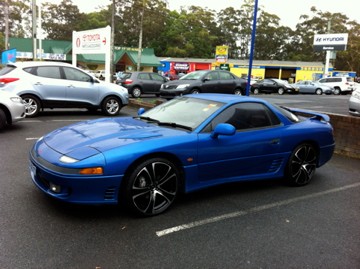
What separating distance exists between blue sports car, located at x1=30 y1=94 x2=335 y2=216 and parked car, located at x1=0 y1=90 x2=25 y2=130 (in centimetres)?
409

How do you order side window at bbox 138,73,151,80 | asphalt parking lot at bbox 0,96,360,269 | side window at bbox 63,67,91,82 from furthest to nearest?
1. side window at bbox 138,73,151,80
2. side window at bbox 63,67,91,82
3. asphalt parking lot at bbox 0,96,360,269

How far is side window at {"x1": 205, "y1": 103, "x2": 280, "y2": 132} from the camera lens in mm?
4559

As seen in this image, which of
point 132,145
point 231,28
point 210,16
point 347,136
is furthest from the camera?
point 231,28

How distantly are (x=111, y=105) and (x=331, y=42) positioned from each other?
41863mm

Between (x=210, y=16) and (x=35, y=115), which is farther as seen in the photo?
(x=210, y=16)

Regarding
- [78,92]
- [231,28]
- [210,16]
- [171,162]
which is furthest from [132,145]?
[231,28]

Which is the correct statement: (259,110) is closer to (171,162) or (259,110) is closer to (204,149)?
(204,149)

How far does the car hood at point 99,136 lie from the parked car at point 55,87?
5945 mm

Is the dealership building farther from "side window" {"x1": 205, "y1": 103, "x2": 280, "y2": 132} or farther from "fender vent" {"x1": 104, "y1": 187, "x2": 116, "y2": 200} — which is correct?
"fender vent" {"x1": 104, "y1": 187, "x2": 116, "y2": 200}

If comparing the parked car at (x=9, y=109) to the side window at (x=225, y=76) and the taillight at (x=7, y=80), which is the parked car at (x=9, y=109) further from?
the side window at (x=225, y=76)

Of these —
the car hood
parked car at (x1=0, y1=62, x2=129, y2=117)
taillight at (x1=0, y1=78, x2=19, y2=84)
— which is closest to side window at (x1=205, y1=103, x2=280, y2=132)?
the car hood

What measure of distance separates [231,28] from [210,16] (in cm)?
1073

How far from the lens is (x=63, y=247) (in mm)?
3164

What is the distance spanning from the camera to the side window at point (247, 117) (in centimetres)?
456
